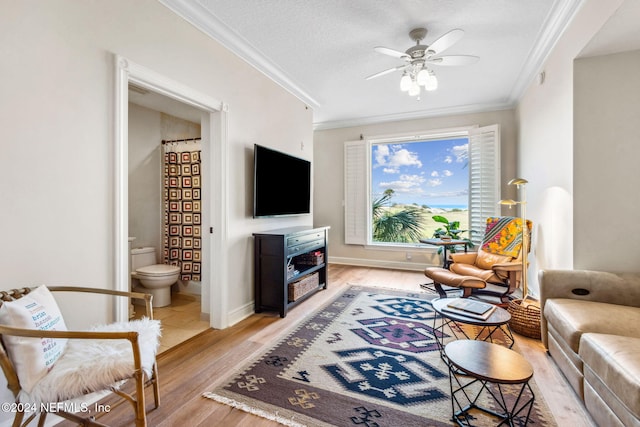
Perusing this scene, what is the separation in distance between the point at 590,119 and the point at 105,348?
11.7ft

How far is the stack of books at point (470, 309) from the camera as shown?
77.0 inches

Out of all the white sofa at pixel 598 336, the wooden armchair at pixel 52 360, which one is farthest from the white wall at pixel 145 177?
the white sofa at pixel 598 336

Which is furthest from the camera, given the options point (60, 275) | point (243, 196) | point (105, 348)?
point (243, 196)

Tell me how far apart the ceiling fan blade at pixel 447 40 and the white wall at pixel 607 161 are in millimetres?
1010

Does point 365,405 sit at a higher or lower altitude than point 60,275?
lower

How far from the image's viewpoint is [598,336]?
1603mm

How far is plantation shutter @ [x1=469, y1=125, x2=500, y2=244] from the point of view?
464 cm

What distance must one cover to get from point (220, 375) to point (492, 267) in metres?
2.96

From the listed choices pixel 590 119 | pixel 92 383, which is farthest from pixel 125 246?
pixel 590 119

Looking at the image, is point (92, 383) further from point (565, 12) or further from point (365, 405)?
point (565, 12)

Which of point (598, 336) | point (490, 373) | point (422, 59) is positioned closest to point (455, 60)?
point (422, 59)

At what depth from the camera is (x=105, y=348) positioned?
1460 millimetres

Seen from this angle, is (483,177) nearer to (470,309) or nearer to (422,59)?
(422,59)

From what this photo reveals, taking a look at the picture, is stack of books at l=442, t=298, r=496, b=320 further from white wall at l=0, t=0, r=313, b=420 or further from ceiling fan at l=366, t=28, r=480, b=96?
white wall at l=0, t=0, r=313, b=420
